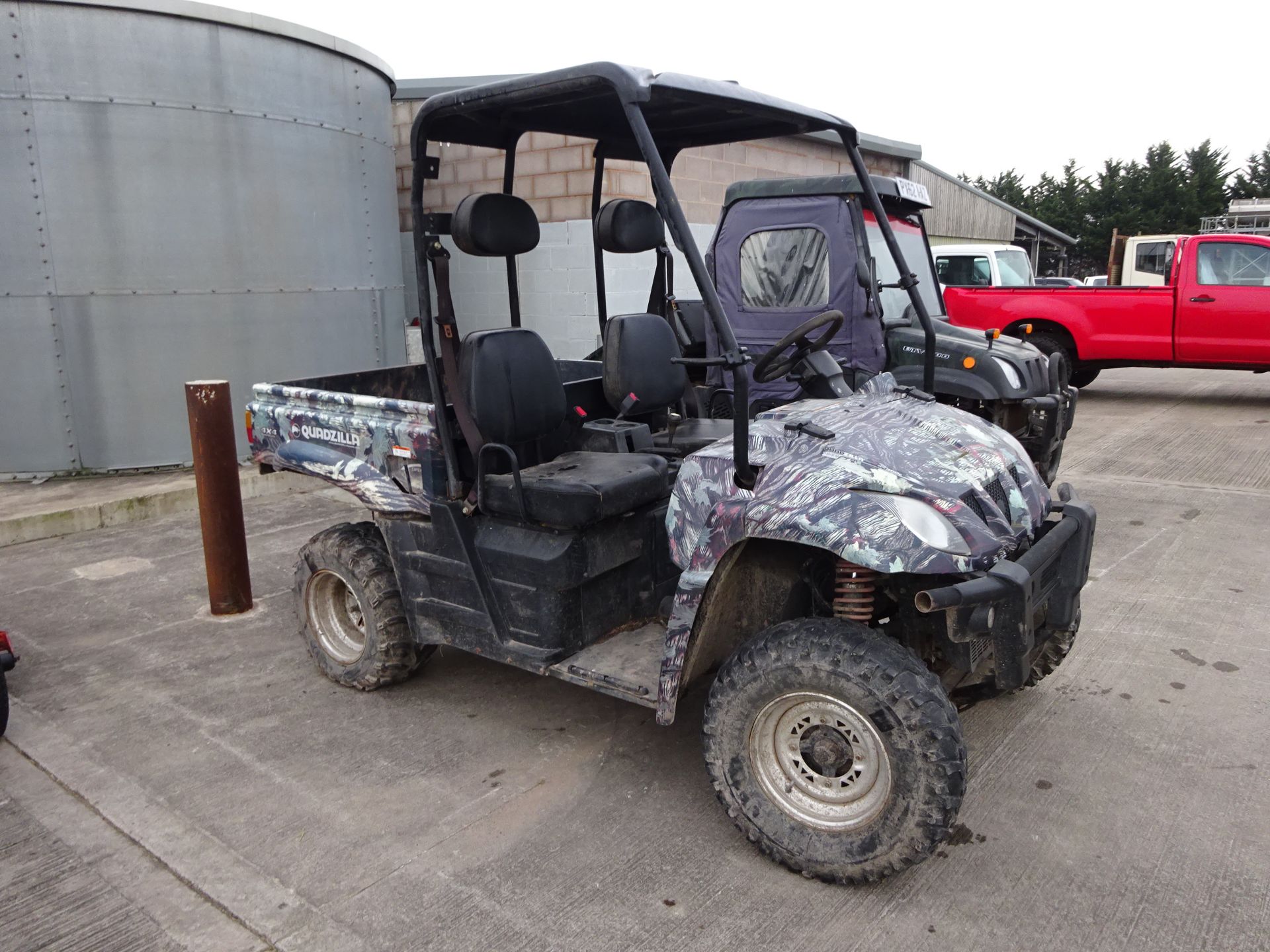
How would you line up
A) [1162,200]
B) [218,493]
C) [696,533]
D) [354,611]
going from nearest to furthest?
[696,533] → [354,611] → [218,493] → [1162,200]

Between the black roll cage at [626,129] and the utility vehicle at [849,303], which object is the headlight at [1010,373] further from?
the black roll cage at [626,129]

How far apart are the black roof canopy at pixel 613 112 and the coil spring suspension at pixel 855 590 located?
5.31ft

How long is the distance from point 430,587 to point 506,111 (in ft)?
6.27

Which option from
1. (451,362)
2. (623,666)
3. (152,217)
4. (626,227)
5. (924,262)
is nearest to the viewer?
(623,666)

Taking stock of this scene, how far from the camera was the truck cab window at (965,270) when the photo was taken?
1405cm

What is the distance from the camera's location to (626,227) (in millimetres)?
3910


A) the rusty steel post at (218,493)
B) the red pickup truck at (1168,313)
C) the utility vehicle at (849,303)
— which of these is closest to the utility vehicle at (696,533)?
the rusty steel post at (218,493)

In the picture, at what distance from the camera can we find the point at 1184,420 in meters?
11.4

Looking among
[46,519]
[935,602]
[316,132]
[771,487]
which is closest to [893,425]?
[771,487]

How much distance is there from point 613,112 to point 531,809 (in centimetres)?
274

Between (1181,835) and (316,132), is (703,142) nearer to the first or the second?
(1181,835)

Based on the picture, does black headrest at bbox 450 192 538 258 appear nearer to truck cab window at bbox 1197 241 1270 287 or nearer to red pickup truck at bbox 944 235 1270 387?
red pickup truck at bbox 944 235 1270 387

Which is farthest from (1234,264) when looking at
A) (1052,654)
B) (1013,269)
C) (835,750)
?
(835,750)

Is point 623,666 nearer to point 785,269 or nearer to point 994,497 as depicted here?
point 994,497
